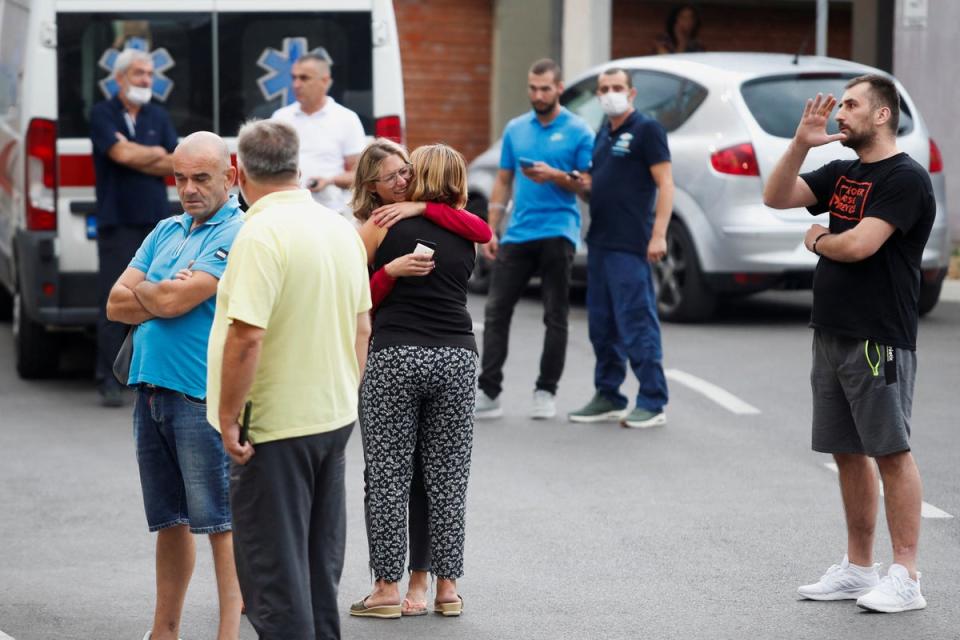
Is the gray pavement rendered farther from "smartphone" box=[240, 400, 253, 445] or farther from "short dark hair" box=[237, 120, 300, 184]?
"short dark hair" box=[237, 120, 300, 184]

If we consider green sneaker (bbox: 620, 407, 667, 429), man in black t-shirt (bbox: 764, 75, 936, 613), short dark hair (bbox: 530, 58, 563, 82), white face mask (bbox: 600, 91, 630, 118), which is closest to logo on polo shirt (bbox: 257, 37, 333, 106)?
short dark hair (bbox: 530, 58, 563, 82)

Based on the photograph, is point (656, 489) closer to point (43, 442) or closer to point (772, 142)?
point (43, 442)

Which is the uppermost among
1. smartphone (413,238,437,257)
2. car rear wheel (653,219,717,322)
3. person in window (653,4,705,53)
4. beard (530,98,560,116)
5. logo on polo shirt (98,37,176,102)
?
person in window (653,4,705,53)

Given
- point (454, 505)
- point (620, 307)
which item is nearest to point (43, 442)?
point (620, 307)

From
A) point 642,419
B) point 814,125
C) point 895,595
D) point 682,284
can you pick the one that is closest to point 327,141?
point 642,419

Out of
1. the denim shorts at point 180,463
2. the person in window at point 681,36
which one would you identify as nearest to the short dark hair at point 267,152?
the denim shorts at point 180,463

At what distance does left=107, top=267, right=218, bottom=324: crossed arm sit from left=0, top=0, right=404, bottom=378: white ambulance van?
4820 mm

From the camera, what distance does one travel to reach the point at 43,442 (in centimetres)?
895

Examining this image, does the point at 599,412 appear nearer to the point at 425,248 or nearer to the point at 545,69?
the point at 545,69

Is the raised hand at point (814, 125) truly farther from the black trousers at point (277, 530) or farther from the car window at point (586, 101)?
the car window at point (586, 101)

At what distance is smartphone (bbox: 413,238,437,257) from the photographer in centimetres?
576

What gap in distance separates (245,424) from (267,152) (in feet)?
2.41

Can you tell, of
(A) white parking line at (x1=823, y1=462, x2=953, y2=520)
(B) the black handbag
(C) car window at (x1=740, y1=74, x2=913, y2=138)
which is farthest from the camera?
(C) car window at (x1=740, y1=74, x2=913, y2=138)

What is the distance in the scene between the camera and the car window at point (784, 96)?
475 inches
